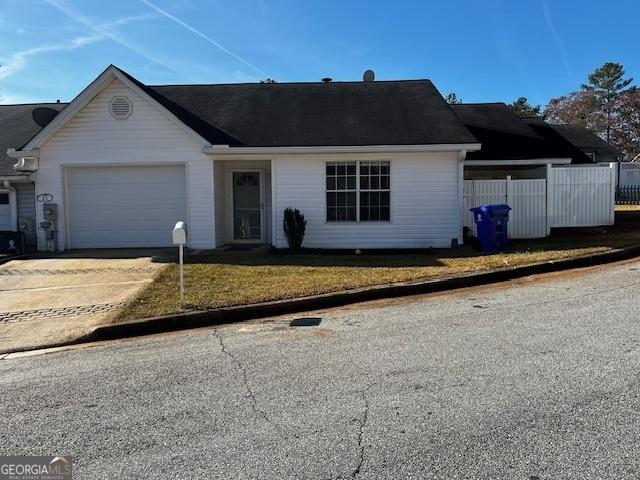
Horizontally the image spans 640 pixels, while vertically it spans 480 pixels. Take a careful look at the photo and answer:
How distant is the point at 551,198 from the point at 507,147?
2.07 meters

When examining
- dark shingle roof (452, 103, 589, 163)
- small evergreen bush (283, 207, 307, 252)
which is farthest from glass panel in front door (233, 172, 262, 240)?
dark shingle roof (452, 103, 589, 163)

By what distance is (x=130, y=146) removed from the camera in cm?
1370

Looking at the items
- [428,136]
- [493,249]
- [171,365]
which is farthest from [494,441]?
[428,136]

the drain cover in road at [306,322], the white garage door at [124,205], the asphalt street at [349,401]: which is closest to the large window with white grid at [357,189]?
the white garage door at [124,205]

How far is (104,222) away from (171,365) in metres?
10.1

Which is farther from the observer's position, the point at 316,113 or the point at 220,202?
the point at 316,113

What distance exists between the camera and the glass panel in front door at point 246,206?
50.2 ft

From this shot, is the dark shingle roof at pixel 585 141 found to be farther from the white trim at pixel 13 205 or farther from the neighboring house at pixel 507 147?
the white trim at pixel 13 205

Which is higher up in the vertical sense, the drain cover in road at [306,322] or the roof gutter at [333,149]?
the roof gutter at [333,149]

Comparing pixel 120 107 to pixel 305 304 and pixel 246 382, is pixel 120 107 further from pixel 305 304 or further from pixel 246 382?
pixel 246 382

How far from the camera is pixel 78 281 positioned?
9945 mm

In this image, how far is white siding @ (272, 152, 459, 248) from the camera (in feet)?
45.6

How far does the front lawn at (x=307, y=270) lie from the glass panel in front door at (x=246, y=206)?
2.25 metres

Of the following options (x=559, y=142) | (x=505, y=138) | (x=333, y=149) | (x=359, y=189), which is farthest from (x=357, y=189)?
(x=559, y=142)
